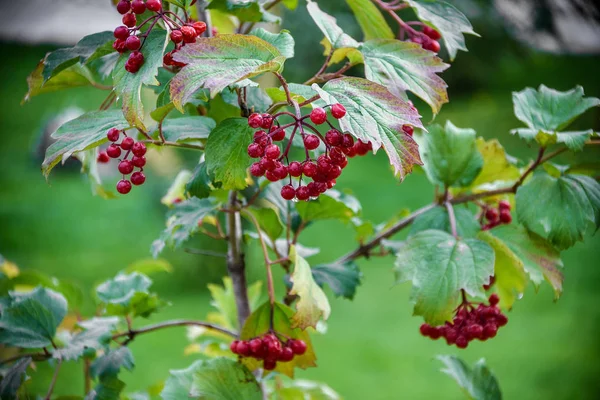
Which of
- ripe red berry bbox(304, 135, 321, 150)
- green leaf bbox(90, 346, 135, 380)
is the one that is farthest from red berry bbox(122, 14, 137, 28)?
green leaf bbox(90, 346, 135, 380)

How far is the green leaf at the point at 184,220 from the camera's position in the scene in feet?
2.23

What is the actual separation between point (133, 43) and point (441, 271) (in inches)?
15.3

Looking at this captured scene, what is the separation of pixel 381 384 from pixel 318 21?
135 cm

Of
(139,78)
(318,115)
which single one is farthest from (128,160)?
(318,115)

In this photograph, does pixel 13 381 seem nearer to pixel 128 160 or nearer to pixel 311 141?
pixel 128 160

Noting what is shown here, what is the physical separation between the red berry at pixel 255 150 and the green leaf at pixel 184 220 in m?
0.19

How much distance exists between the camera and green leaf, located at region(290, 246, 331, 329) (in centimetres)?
60

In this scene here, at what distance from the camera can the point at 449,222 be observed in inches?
29.6

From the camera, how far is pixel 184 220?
2.28 ft

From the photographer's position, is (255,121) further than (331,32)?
No

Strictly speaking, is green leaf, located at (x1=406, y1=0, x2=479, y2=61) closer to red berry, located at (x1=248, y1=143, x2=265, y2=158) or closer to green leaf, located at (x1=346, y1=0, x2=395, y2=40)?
green leaf, located at (x1=346, y1=0, x2=395, y2=40)

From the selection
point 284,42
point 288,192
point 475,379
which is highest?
point 284,42

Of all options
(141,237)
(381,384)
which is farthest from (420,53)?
(141,237)

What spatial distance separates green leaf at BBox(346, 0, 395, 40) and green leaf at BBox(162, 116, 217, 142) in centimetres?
21
